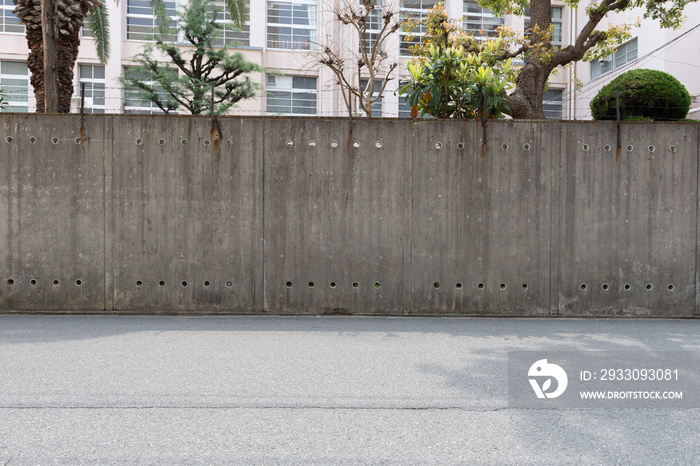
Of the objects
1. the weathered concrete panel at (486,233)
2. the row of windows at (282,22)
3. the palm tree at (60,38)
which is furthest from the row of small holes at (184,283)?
the row of windows at (282,22)

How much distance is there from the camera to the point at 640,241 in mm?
8008

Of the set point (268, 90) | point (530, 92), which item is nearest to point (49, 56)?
point (530, 92)

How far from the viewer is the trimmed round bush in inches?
452

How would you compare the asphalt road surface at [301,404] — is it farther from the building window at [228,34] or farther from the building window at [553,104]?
the building window at [553,104]

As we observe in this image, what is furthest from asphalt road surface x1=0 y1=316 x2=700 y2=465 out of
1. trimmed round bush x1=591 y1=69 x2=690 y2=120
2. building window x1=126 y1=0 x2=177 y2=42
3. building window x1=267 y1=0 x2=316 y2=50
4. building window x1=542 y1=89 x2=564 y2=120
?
building window x1=542 y1=89 x2=564 y2=120

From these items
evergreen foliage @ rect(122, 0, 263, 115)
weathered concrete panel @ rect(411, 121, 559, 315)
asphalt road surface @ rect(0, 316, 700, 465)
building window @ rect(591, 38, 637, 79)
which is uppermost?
building window @ rect(591, 38, 637, 79)

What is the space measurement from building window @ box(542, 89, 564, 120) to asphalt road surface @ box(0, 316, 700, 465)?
25.9 m

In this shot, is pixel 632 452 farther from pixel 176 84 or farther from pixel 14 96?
pixel 14 96

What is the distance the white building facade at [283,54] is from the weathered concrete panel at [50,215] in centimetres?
1853

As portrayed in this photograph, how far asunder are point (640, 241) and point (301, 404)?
19.6 feet

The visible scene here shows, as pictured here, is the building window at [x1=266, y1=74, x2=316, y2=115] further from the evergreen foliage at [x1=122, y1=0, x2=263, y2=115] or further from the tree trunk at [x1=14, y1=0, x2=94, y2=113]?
the tree trunk at [x1=14, y1=0, x2=94, y2=113]

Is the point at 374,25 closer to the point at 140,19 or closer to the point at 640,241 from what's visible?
the point at 140,19

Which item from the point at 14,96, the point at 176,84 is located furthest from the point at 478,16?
the point at 14,96

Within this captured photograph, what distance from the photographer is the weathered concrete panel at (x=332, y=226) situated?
8.05 m
